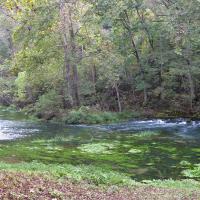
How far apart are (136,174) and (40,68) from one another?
28.8 m

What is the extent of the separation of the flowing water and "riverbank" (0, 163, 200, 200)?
2217 millimetres

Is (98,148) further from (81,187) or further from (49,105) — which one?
(49,105)

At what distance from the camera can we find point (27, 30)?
32.8 meters

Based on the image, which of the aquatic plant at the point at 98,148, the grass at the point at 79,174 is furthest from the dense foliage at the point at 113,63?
the grass at the point at 79,174

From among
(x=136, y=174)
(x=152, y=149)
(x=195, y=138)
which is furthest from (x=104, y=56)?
(x=136, y=174)

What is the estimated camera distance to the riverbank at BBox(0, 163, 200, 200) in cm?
1070

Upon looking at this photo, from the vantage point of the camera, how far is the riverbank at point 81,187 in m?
10.7

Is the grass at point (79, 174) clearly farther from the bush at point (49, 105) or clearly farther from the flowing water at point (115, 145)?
the bush at point (49, 105)

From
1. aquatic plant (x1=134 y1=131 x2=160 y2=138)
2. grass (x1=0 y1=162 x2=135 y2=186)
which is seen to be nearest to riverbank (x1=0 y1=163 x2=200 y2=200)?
grass (x1=0 y1=162 x2=135 y2=186)

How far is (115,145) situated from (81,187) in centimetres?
1268

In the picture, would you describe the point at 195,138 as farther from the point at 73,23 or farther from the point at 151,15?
the point at 151,15

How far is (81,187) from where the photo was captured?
41.6 ft

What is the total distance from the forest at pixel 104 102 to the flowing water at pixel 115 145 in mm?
57

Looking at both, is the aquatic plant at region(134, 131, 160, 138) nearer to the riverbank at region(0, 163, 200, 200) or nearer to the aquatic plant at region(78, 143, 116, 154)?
the aquatic plant at region(78, 143, 116, 154)
